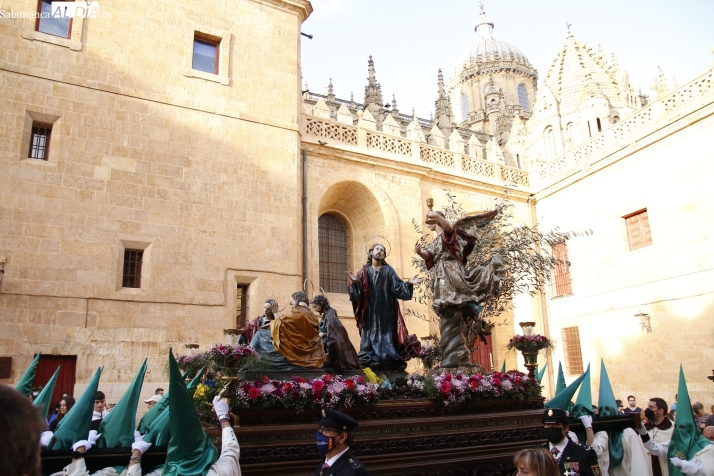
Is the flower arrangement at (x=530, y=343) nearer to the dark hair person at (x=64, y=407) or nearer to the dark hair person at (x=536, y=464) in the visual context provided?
the dark hair person at (x=536, y=464)

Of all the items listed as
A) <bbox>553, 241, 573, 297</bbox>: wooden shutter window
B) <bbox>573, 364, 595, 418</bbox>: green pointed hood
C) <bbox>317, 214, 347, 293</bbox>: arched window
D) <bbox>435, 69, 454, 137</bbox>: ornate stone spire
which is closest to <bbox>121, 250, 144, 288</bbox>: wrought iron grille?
<bbox>317, 214, 347, 293</bbox>: arched window

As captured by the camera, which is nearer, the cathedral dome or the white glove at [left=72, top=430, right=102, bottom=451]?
the white glove at [left=72, top=430, right=102, bottom=451]

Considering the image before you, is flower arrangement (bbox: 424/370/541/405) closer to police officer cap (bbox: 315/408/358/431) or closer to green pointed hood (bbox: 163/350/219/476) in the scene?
police officer cap (bbox: 315/408/358/431)

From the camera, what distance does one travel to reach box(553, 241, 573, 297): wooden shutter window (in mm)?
18194

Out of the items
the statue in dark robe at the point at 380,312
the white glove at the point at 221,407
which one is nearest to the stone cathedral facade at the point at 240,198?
the statue in dark robe at the point at 380,312

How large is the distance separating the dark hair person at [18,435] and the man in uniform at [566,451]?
3950 mm

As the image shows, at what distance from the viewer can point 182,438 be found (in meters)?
3.62

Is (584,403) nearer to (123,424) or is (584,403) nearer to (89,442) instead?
(123,424)

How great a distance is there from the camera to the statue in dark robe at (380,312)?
6.67 meters

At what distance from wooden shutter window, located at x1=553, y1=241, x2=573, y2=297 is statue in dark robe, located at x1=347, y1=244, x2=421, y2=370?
13.1 meters

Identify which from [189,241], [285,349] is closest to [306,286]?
[189,241]

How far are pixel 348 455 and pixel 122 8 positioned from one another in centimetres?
1314

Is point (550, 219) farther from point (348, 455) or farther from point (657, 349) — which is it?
point (348, 455)

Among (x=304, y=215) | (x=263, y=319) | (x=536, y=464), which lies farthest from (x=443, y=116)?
(x=536, y=464)
